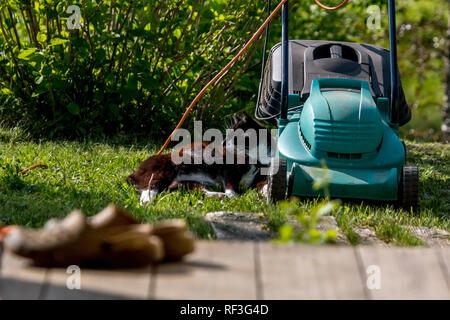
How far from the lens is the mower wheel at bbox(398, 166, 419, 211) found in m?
3.25

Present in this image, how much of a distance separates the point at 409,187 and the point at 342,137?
0.45 metres

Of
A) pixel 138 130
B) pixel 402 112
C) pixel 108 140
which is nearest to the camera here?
pixel 402 112

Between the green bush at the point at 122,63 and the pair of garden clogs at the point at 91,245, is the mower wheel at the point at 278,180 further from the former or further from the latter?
the green bush at the point at 122,63

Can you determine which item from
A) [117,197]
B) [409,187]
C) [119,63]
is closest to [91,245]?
[117,197]

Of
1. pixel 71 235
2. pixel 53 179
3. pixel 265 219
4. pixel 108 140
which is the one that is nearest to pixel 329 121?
pixel 265 219

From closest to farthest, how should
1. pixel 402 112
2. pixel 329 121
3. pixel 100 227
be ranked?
pixel 100 227 < pixel 329 121 < pixel 402 112

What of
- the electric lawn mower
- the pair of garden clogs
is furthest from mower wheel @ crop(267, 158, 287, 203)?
the pair of garden clogs

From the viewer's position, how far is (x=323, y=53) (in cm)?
400

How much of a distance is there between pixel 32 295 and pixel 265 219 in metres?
1.62

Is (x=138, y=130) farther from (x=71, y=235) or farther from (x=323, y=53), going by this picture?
(x=71, y=235)

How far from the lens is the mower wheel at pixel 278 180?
3.22 m

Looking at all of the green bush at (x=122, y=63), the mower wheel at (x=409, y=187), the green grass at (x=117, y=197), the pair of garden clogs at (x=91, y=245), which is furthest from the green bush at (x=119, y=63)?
the pair of garden clogs at (x=91, y=245)

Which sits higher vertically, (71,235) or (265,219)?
(71,235)
